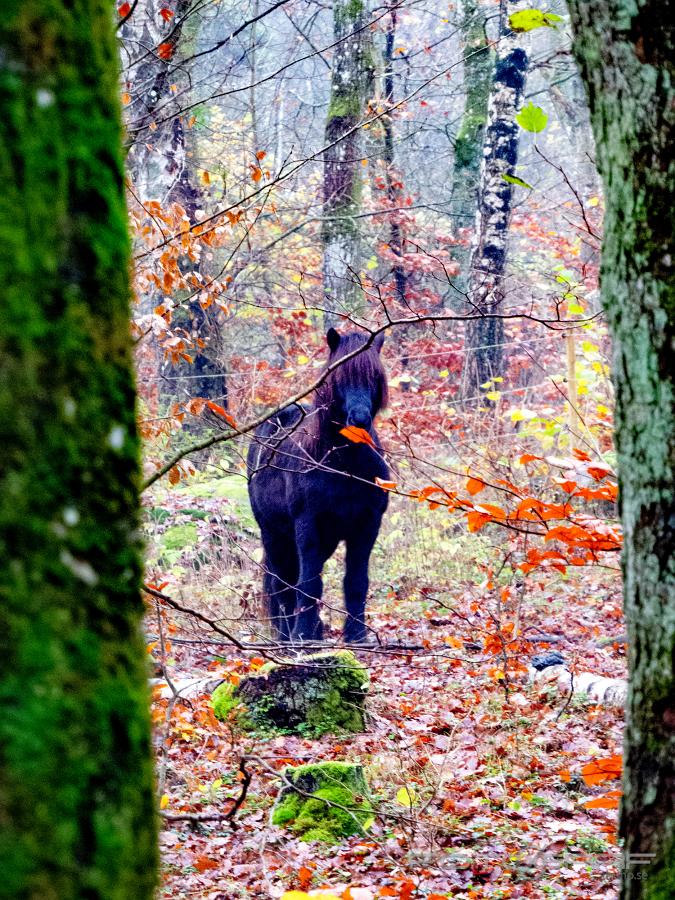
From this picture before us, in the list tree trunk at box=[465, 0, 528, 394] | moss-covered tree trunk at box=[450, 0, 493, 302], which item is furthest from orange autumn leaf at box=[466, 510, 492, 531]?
moss-covered tree trunk at box=[450, 0, 493, 302]

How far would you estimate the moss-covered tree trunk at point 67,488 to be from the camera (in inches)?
34.2

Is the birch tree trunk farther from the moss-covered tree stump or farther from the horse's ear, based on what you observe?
the moss-covered tree stump

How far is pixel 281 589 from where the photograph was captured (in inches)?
324

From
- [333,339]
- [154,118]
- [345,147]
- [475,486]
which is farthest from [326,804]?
[345,147]

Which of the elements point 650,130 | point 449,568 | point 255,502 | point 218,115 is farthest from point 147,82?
point 218,115

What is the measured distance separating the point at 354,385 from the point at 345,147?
21.4ft

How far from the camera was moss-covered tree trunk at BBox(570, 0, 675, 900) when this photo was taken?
5.65 feet

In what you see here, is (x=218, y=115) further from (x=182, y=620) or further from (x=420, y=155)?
(x=182, y=620)

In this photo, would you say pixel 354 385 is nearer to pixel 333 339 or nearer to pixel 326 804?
pixel 333 339

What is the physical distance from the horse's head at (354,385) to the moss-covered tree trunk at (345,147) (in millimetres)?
5321

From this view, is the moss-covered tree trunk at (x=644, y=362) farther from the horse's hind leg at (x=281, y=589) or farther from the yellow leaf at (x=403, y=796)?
the horse's hind leg at (x=281, y=589)

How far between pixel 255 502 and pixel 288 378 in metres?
5.68

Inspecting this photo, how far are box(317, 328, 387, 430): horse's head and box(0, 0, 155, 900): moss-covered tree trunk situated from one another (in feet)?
18.9

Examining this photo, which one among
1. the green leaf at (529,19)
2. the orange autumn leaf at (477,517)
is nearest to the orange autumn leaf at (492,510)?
the orange autumn leaf at (477,517)
